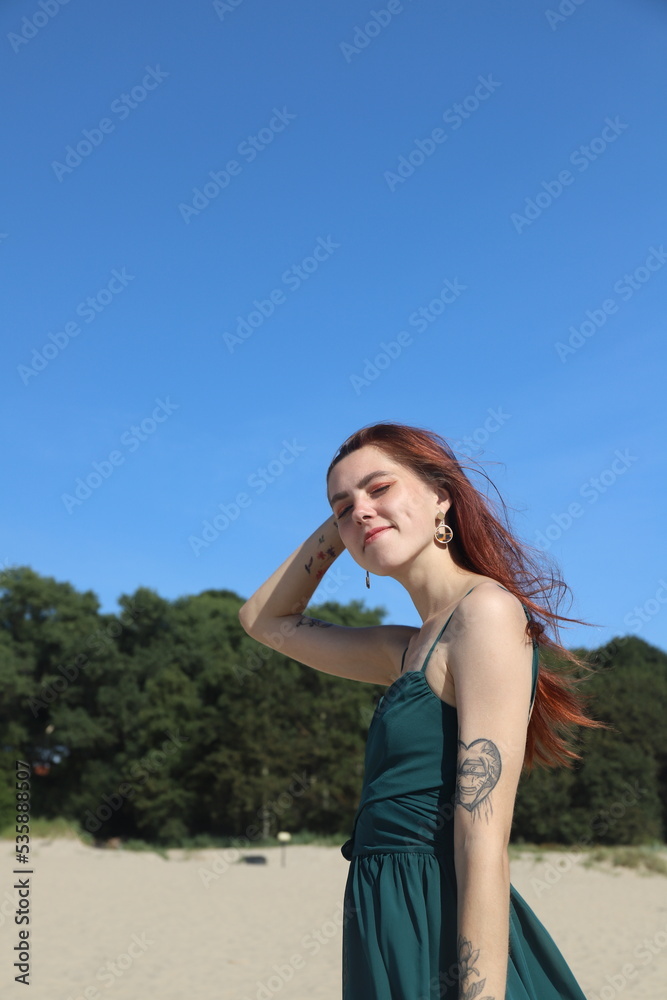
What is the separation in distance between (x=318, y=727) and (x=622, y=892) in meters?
10.8

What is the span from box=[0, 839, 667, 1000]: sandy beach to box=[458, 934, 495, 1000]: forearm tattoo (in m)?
9.55

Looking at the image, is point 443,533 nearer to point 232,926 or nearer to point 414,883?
point 414,883

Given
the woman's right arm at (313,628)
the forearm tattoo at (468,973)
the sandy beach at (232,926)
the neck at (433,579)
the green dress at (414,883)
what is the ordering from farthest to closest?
the sandy beach at (232,926), the woman's right arm at (313,628), the neck at (433,579), the green dress at (414,883), the forearm tattoo at (468,973)

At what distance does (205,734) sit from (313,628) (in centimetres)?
2641

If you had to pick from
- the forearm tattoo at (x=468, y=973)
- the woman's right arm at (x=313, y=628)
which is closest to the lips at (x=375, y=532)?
the woman's right arm at (x=313, y=628)

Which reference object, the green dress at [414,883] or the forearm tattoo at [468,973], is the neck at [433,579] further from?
the forearm tattoo at [468,973]

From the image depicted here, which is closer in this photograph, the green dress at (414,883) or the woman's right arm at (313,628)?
the green dress at (414,883)

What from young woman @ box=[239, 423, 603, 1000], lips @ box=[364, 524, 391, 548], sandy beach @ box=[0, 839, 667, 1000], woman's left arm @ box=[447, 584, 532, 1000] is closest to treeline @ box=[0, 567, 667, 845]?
sandy beach @ box=[0, 839, 667, 1000]

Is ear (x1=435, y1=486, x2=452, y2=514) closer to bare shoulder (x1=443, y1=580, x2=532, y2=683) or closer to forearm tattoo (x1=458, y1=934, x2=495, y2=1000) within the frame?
bare shoulder (x1=443, y1=580, x2=532, y2=683)

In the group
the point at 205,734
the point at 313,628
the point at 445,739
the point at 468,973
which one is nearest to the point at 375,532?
the point at 445,739

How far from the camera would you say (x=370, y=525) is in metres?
1.77

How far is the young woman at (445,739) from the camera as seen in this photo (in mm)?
1428

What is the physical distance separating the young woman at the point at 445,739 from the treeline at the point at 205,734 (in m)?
24.1

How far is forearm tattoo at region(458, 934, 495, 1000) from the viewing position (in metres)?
1.34
